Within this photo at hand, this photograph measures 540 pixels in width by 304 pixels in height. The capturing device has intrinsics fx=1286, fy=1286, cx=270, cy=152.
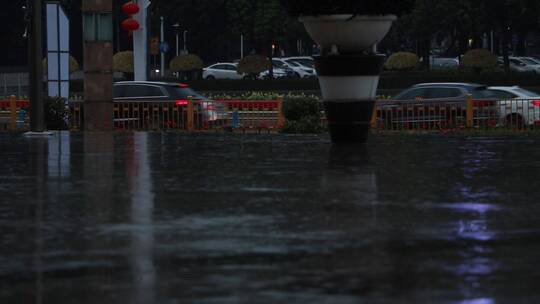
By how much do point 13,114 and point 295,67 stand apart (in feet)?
175

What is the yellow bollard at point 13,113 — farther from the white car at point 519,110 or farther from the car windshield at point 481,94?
the white car at point 519,110

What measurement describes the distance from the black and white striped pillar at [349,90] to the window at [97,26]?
9083 millimetres

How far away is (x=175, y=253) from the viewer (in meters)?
9.83

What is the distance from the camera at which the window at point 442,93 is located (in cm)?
3238

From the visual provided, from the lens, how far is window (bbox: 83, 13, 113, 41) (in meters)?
29.2

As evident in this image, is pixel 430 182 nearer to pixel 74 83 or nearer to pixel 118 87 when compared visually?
pixel 118 87

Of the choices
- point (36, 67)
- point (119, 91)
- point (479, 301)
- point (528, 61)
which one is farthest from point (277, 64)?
point (479, 301)

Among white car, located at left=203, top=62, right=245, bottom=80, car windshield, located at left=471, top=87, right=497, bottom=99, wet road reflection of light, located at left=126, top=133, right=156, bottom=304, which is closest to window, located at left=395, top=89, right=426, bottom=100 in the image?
car windshield, located at left=471, top=87, right=497, bottom=99

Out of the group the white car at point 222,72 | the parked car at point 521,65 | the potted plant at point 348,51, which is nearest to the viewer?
the potted plant at point 348,51

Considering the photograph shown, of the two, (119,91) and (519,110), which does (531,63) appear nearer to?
(519,110)

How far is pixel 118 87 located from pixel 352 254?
958 inches

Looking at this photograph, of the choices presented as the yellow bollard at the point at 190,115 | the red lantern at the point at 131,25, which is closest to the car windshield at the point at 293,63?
the red lantern at the point at 131,25

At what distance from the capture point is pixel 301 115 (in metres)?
28.4

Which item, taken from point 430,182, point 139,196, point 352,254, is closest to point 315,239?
point 352,254
